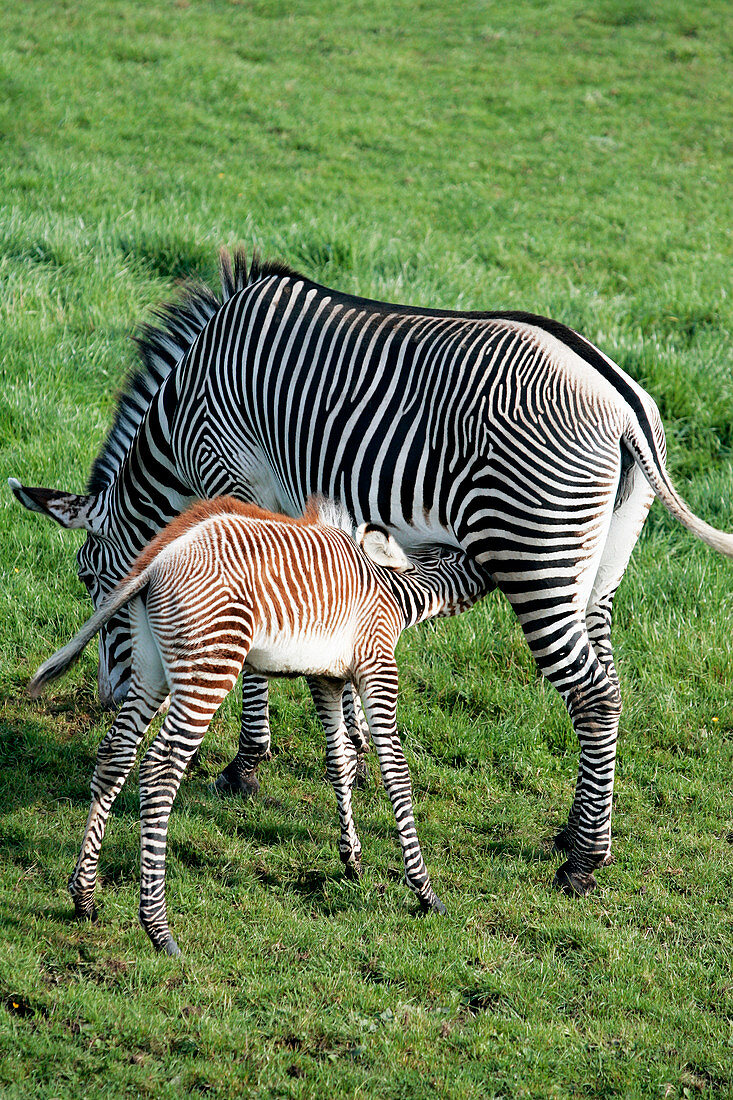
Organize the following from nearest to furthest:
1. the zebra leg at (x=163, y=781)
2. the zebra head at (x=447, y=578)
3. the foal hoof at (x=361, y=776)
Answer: the zebra leg at (x=163, y=781)
the zebra head at (x=447, y=578)
the foal hoof at (x=361, y=776)

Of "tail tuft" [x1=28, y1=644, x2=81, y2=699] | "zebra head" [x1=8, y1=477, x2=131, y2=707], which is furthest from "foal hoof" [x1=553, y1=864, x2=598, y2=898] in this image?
"tail tuft" [x1=28, y1=644, x2=81, y2=699]

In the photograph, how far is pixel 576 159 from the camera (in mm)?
16688

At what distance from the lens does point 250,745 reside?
5832 millimetres

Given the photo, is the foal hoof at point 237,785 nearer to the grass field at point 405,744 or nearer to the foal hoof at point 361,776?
the grass field at point 405,744

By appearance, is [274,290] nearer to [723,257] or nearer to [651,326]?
[651,326]

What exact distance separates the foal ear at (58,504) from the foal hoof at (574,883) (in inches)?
132

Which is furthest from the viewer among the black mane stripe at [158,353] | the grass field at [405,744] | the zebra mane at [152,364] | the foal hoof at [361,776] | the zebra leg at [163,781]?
the zebra mane at [152,364]

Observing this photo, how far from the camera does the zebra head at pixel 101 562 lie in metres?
5.64

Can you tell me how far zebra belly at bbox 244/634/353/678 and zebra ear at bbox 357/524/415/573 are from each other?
1.77 ft

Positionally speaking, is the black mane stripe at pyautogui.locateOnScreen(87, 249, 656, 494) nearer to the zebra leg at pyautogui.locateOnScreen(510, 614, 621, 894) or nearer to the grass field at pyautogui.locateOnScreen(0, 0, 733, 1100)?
the grass field at pyautogui.locateOnScreen(0, 0, 733, 1100)

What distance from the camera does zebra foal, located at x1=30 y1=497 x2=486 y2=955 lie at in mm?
4391

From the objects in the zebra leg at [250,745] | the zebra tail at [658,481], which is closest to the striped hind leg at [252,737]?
the zebra leg at [250,745]

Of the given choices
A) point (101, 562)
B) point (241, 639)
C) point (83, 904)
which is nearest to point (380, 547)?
point (241, 639)

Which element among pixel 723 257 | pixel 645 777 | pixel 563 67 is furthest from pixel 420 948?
pixel 563 67
